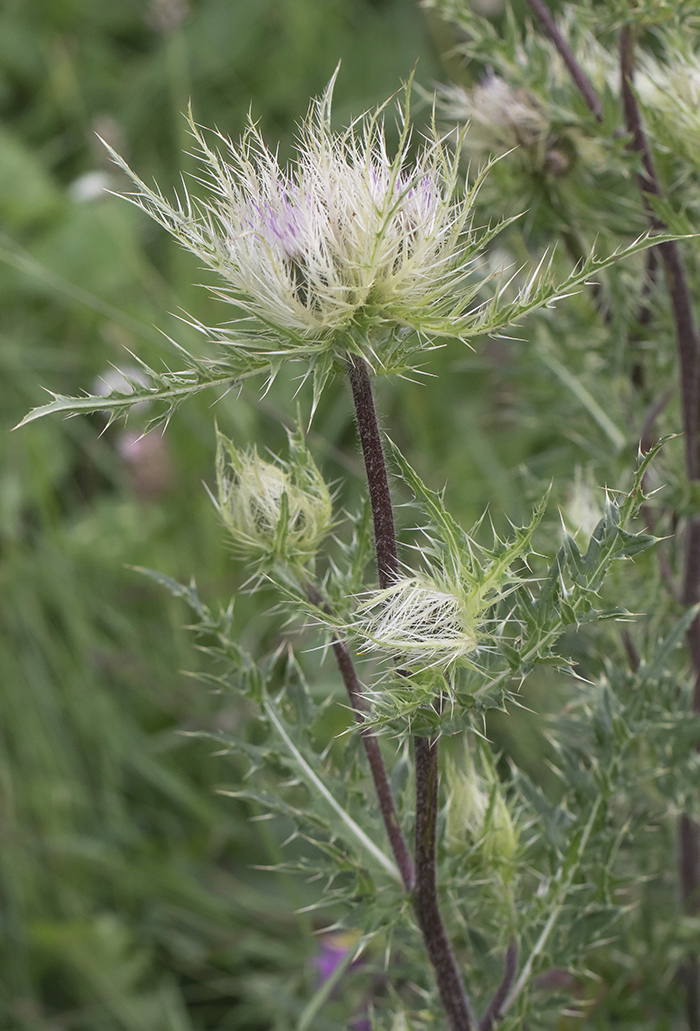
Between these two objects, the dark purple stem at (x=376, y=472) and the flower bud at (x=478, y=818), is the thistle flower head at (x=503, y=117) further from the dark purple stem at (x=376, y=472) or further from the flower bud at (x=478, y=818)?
the flower bud at (x=478, y=818)

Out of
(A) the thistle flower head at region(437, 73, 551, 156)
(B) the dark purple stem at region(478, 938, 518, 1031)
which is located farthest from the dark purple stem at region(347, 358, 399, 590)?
(A) the thistle flower head at region(437, 73, 551, 156)

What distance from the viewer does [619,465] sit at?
1630 millimetres

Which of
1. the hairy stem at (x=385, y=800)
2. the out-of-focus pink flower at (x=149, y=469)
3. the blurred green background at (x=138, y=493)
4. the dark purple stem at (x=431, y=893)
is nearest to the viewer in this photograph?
the dark purple stem at (x=431, y=893)

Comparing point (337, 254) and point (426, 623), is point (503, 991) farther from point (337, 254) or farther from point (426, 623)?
point (337, 254)

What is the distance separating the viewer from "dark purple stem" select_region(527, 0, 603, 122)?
4.57ft

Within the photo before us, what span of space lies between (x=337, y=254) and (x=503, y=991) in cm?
94

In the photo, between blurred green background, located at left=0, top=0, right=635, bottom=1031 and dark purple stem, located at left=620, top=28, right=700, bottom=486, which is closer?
dark purple stem, located at left=620, top=28, right=700, bottom=486

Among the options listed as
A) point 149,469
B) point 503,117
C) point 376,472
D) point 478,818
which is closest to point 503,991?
point 478,818

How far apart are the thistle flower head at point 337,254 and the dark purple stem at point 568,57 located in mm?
576

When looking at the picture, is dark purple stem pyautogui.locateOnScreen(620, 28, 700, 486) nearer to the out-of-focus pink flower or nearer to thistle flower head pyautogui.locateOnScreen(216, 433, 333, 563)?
thistle flower head pyautogui.locateOnScreen(216, 433, 333, 563)

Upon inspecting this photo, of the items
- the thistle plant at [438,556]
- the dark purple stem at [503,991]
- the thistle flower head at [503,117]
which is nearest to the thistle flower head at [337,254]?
the thistle plant at [438,556]

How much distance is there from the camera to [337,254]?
91 centimetres

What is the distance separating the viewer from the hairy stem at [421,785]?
96cm

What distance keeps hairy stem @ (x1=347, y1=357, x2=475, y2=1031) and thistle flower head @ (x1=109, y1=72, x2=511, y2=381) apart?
0.16 feet
